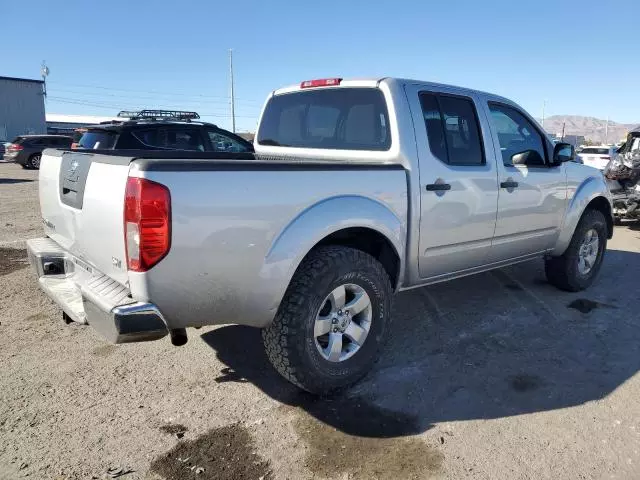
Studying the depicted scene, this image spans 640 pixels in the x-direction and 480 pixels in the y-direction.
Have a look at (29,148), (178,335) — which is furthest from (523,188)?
(29,148)

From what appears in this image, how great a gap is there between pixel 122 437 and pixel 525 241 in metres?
3.65

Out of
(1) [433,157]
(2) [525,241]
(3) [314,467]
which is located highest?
(1) [433,157]

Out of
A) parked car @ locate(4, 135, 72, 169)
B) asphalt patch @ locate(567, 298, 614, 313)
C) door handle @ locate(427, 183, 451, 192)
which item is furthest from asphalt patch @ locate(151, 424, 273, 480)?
parked car @ locate(4, 135, 72, 169)

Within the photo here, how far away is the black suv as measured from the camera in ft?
28.7

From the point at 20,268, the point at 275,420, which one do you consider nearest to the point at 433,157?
the point at 275,420

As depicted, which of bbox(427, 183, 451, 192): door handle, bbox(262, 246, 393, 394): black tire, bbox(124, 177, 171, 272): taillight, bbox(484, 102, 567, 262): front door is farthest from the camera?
bbox(484, 102, 567, 262): front door

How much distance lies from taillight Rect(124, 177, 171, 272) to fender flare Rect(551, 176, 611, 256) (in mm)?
4065

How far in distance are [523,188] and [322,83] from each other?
195cm

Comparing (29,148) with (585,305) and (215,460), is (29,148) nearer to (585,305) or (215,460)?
(585,305)

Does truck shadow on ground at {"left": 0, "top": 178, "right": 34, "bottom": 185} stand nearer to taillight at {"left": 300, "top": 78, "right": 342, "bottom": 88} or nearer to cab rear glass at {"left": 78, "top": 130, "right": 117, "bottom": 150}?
cab rear glass at {"left": 78, "top": 130, "right": 117, "bottom": 150}

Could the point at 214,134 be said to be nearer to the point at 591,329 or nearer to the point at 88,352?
the point at 88,352

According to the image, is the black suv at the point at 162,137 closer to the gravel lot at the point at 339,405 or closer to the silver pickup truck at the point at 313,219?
the silver pickup truck at the point at 313,219

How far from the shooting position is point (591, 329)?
432cm

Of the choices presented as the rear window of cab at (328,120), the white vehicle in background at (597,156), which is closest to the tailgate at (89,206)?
the rear window of cab at (328,120)
